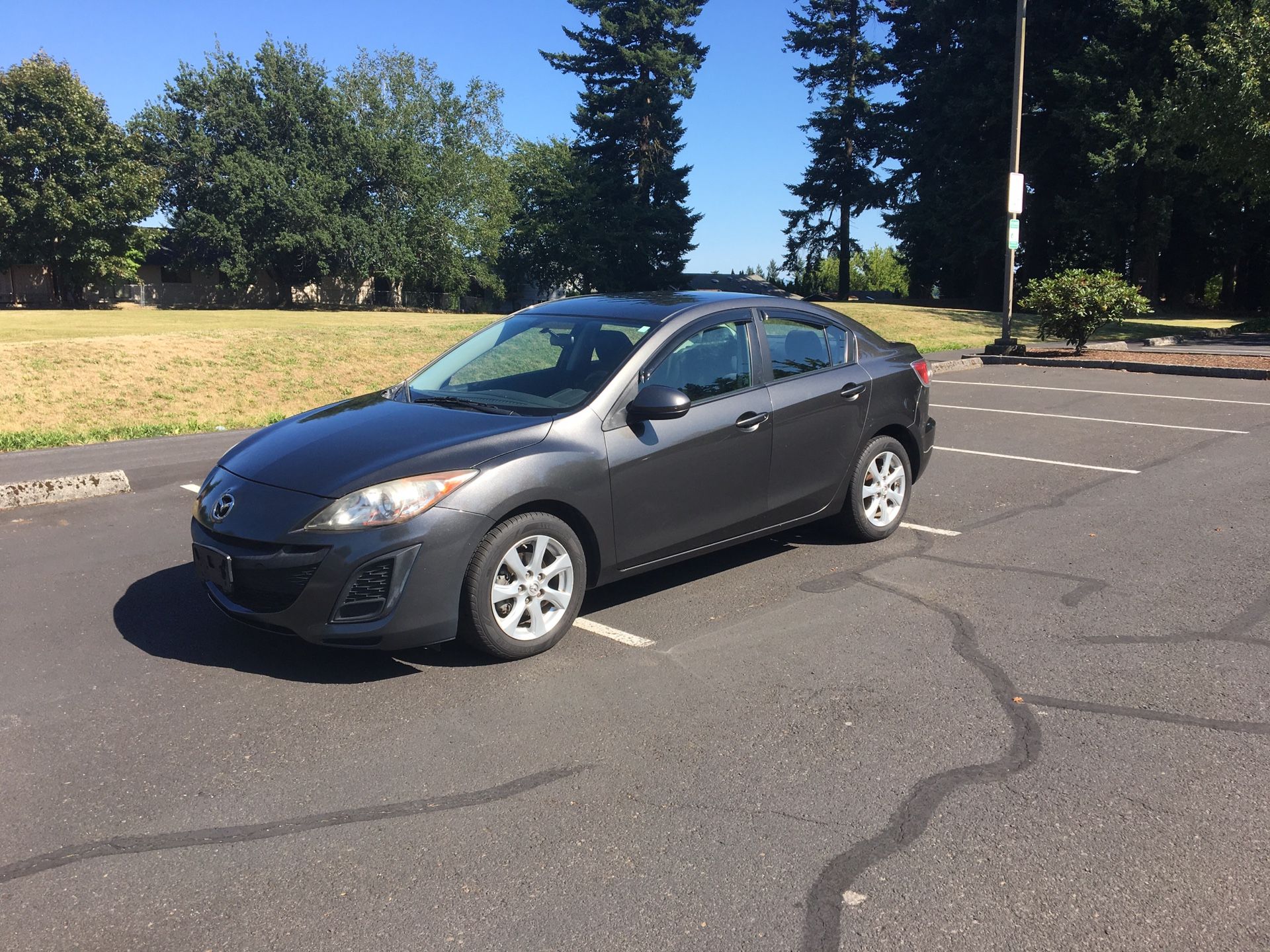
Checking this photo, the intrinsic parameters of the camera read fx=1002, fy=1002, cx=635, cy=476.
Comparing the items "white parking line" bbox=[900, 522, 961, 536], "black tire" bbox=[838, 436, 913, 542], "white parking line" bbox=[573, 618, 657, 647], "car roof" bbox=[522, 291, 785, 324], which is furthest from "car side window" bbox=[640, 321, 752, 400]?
"white parking line" bbox=[900, 522, 961, 536]

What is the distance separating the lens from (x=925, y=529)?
6992 mm

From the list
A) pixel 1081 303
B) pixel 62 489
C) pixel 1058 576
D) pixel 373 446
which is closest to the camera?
pixel 373 446

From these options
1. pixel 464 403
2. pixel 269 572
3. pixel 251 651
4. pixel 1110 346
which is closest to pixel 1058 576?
pixel 464 403

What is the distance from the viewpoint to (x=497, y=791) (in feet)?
11.4

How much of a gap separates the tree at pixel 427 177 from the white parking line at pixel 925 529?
54.8 m

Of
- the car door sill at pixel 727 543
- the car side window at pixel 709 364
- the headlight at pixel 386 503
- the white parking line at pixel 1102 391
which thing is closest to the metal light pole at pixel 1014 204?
the white parking line at pixel 1102 391

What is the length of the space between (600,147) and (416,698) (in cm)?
5194

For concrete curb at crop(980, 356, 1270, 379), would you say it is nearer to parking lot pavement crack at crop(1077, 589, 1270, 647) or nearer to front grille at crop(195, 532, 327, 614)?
parking lot pavement crack at crop(1077, 589, 1270, 647)

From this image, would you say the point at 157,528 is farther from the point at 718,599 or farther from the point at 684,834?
the point at 684,834

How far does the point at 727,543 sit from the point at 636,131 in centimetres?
5049

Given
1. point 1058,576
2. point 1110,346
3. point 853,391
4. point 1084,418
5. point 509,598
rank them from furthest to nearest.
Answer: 1. point 1110,346
2. point 1084,418
3. point 853,391
4. point 1058,576
5. point 509,598

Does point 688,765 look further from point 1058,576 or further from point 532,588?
point 1058,576

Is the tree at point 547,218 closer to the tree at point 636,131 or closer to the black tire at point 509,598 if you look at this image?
the tree at point 636,131

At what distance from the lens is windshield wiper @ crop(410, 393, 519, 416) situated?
16.7 ft
